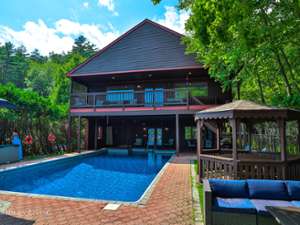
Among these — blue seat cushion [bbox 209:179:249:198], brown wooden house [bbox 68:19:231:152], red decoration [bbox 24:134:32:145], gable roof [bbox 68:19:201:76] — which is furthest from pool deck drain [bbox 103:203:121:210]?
gable roof [bbox 68:19:201:76]

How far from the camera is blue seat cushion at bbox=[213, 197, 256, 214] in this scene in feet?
11.3

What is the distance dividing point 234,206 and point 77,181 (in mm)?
6436

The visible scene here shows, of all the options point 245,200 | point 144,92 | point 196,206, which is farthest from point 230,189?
point 144,92

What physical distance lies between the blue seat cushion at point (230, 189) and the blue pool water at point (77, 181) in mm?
2713

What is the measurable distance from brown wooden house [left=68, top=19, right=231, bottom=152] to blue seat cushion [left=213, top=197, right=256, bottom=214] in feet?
30.4

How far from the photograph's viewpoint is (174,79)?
51.8ft

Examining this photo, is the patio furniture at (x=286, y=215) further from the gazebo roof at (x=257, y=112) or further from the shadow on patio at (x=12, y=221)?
the shadow on patio at (x=12, y=221)

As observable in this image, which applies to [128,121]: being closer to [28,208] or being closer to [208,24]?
[208,24]

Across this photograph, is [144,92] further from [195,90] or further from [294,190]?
[294,190]

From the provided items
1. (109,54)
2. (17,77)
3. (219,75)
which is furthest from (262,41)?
(17,77)

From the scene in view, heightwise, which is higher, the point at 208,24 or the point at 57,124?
the point at 208,24

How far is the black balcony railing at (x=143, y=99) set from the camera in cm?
1359

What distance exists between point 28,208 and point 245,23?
27.5ft

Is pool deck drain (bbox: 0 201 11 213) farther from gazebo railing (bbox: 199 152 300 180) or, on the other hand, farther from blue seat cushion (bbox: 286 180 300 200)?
blue seat cushion (bbox: 286 180 300 200)
